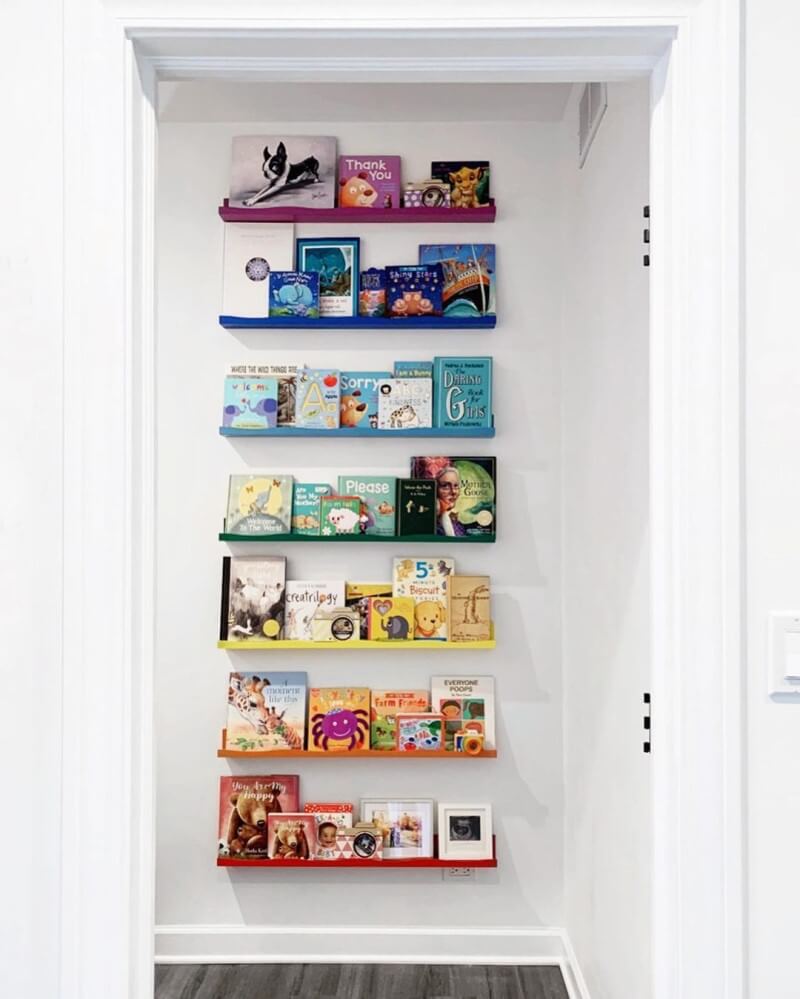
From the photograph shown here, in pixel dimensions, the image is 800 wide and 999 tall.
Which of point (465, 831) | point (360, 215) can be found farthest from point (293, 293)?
point (465, 831)

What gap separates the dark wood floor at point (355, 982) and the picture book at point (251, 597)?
0.99 m

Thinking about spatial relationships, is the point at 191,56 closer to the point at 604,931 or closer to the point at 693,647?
the point at 693,647

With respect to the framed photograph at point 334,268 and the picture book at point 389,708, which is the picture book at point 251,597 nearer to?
the picture book at point 389,708

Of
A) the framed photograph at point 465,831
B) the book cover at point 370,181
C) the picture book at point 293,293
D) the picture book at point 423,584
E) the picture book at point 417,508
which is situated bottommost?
the framed photograph at point 465,831

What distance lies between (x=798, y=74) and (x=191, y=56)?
810 millimetres

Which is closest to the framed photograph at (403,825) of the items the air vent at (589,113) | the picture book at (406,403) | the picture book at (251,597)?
the picture book at (251,597)

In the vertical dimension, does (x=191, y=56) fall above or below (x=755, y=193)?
above

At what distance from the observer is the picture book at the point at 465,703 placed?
9.43ft

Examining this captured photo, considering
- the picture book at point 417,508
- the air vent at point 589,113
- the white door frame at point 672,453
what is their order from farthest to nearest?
1. the picture book at point 417,508
2. the air vent at point 589,113
3. the white door frame at point 672,453

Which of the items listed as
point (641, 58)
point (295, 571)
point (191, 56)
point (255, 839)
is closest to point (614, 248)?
point (641, 58)

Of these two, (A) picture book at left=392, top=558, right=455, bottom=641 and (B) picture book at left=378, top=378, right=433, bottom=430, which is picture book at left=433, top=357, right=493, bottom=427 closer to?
(B) picture book at left=378, top=378, right=433, bottom=430

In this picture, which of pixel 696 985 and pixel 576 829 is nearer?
pixel 696 985

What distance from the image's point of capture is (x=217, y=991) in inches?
107

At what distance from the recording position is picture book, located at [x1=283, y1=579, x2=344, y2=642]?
9.41 feet
